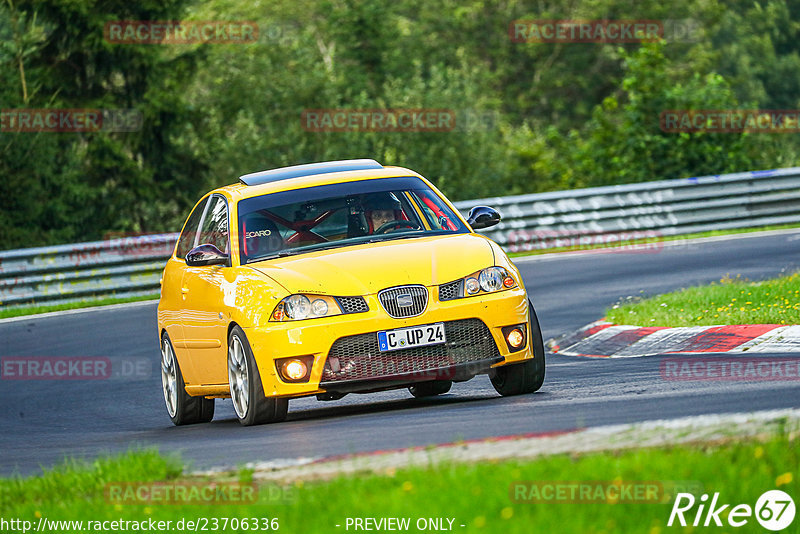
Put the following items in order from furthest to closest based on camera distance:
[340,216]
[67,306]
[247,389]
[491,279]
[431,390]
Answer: [67,306], [431,390], [340,216], [491,279], [247,389]

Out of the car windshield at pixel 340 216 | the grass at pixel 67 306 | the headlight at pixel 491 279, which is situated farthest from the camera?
the grass at pixel 67 306

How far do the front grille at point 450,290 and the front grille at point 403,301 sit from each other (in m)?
0.13

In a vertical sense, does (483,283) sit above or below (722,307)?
above

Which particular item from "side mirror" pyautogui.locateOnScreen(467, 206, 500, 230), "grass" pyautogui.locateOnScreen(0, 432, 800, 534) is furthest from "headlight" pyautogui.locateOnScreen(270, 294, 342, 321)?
"grass" pyautogui.locateOnScreen(0, 432, 800, 534)

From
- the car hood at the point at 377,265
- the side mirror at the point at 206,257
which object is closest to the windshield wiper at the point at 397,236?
the car hood at the point at 377,265

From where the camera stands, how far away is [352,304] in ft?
28.1

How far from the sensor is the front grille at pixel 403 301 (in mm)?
8586

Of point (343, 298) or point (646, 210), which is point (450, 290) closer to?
point (343, 298)

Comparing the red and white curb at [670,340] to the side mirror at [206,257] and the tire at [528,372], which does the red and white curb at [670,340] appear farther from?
the side mirror at [206,257]

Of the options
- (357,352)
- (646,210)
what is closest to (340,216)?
(357,352)

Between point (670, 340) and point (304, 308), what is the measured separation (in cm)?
423

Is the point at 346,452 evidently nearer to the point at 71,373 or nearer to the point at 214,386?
the point at 214,386

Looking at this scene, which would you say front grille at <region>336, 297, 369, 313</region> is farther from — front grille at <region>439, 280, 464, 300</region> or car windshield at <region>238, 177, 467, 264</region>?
car windshield at <region>238, 177, 467, 264</region>

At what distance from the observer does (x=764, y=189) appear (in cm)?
2314
